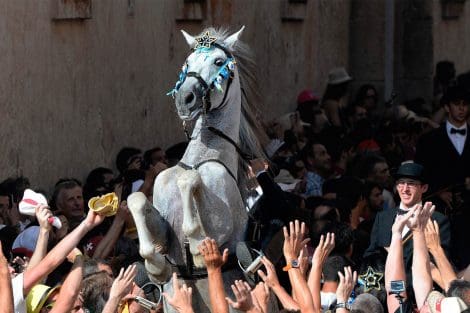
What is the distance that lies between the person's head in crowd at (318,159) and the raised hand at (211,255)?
7313 mm

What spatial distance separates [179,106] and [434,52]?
15829mm

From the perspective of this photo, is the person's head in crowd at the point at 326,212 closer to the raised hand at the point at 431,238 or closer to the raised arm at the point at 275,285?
the raised hand at the point at 431,238

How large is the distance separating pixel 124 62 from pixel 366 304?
25.3 feet

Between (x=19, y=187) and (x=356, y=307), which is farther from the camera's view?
(x=19, y=187)

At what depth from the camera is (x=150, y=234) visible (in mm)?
10797

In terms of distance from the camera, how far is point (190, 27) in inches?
763

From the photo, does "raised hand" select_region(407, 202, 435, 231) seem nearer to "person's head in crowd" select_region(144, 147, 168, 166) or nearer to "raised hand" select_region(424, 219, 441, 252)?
"raised hand" select_region(424, 219, 441, 252)

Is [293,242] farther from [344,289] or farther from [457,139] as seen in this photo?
[457,139]

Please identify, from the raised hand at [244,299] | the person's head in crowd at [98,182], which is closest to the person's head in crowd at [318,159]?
the person's head in crowd at [98,182]

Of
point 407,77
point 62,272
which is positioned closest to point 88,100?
point 62,272

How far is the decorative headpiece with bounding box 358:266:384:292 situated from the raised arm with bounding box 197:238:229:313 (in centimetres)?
155

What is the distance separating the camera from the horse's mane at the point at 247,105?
37.7ft

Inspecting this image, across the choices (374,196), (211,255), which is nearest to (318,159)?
(374,196)

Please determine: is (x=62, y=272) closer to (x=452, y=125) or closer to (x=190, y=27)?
(x=452, y=125)
